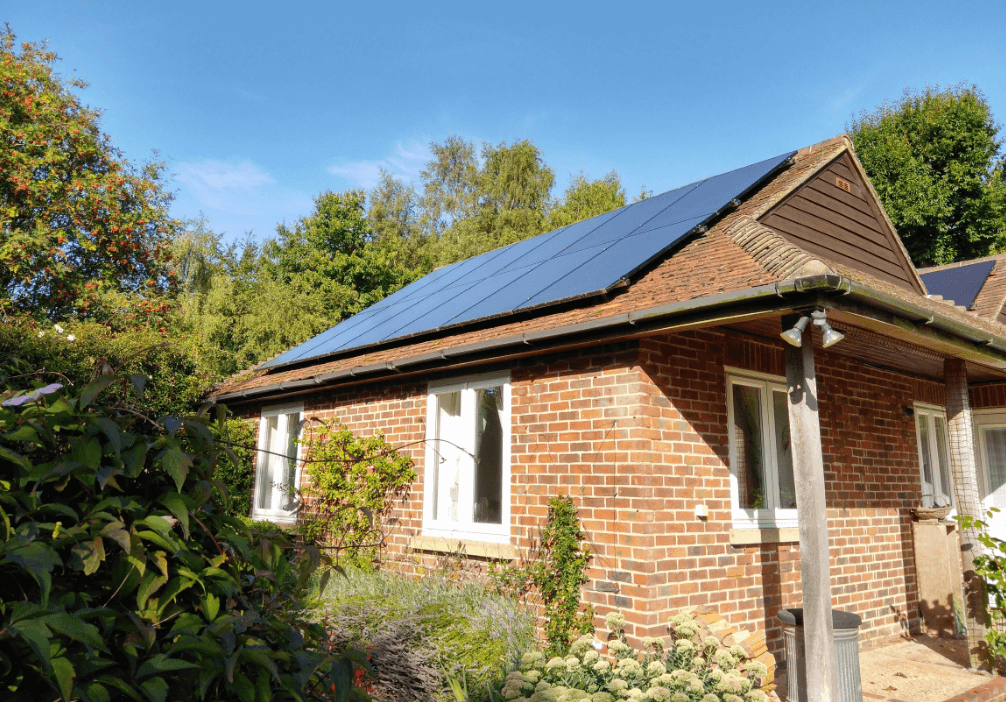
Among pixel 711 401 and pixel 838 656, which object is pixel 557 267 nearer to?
pixel 711 401

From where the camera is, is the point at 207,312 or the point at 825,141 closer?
the point at 825,141

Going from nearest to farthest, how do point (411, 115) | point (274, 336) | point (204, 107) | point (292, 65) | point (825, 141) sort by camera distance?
point (825, 141)
point (292, 65)
point (204, 107)
point (411, 115)
point (274, 336)

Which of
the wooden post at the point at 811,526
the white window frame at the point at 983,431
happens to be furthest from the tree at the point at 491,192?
the wooden post at the point at 811,526

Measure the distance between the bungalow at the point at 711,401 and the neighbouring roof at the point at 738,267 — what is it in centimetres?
4

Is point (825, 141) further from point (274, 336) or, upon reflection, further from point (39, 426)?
point (274, 336)

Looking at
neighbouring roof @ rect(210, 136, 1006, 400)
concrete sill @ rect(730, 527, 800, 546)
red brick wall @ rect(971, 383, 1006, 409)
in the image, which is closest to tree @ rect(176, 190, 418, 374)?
neighbouring roof @ rect(210, 136, 1006, 400)

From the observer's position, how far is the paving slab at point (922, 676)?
613 centimetres

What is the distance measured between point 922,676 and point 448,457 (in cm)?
534

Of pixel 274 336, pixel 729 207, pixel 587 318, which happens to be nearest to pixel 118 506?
pixel 587 318

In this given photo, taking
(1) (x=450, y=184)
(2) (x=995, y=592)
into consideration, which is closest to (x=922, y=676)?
(2) (x=995, y=592)

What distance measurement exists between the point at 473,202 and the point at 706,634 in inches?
1202

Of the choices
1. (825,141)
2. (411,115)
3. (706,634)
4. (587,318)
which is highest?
(411,115)

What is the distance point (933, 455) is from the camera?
10.2 metres

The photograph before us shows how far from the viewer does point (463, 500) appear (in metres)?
8.04
